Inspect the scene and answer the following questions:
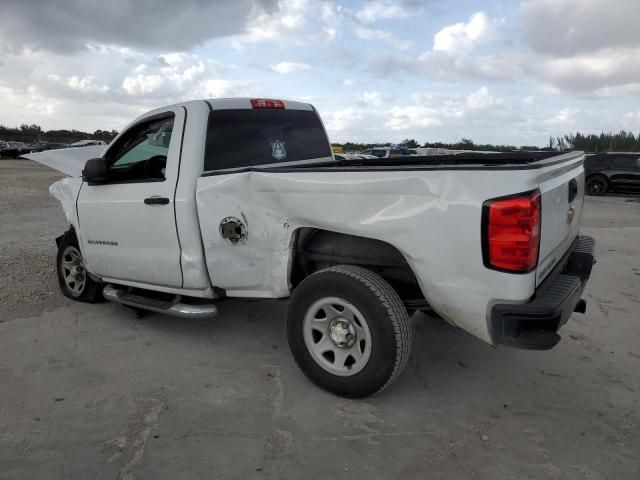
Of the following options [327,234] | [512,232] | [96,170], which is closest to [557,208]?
[512,232]

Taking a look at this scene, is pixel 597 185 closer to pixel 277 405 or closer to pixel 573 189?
pixel 573 189

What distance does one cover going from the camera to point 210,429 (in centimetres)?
293

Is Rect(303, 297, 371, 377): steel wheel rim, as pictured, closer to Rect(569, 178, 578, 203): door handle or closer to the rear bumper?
the rear bumper

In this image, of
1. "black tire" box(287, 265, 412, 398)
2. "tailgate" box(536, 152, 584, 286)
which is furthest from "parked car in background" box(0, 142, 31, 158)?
"tailgate" box(536, 152, 584, 286)

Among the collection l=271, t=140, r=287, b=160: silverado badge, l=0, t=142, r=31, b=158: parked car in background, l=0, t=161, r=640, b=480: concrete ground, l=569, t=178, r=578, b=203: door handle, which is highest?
l=0, t=142, r=31, b=158: parked car in background

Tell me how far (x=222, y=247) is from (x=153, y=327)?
134 centimetres

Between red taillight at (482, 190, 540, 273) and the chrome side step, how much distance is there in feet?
6.72

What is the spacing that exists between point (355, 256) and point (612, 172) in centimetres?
1625

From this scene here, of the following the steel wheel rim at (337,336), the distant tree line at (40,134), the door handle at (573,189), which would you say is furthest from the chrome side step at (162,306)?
the distant tree line at (40,134)

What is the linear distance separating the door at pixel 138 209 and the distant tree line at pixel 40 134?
57311 mm

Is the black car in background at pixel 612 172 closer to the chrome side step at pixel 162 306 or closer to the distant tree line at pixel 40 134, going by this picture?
the chrome side step at pixel 162 306

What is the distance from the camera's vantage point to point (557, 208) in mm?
3029

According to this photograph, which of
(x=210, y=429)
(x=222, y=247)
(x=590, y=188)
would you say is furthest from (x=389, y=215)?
(x=590, y=188)

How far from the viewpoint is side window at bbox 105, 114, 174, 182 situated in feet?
13.4
